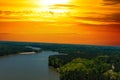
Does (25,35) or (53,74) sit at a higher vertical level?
(25,35)

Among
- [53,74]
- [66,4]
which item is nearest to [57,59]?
[53,74]

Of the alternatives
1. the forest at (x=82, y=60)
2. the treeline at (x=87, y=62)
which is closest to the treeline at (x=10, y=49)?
the forest at (x=82, y=60)

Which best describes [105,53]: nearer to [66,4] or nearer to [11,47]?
[66,4]

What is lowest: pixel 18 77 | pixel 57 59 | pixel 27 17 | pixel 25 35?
pixel 18 77

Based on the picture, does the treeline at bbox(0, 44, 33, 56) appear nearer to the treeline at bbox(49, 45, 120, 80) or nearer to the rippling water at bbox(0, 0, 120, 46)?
the rippling water at bbox(0, 0, 120, 46)

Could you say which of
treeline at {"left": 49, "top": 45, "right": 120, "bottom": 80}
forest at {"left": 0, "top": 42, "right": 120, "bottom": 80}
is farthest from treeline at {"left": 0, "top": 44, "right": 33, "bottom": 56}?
treeline at {"left": 49, "top": 45, "right": 120, "bottom": 80}

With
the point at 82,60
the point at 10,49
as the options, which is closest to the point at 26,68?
the point at 10,49

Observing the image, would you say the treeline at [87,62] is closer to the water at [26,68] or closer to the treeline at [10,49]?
the water at [26,68]
